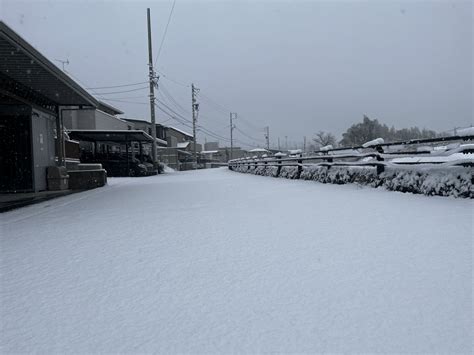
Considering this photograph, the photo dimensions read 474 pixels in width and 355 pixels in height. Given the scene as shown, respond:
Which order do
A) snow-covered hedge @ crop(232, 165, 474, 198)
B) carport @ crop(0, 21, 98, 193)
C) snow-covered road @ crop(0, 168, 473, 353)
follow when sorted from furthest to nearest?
carport @ crop(0, 21, 98, 193)
snow-covered hedge @ crop(232, 165, 474, 198)
snow-covered road @ crop(0, 168, 473, 353)

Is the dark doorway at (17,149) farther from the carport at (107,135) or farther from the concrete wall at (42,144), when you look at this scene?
the carport at (107,135)

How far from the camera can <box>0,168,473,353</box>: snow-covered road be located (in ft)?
5.32

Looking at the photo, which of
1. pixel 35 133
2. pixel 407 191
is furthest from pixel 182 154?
pixel 407 191

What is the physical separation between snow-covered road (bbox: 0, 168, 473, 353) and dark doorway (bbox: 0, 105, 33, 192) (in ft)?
24.3

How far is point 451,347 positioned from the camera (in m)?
1.51

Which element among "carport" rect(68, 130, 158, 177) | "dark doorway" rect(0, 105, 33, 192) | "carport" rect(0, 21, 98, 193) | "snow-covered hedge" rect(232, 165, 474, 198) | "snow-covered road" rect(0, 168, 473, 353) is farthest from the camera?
"carport" rect(68, 130, 158, 177)

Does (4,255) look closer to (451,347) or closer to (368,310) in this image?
(368,310)

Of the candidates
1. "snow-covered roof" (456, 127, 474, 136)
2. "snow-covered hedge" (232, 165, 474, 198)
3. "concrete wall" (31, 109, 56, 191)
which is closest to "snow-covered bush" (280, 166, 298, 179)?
"snow-covered hedge" (232, 165, 474, 198)

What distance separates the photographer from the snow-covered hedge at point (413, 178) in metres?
5.04

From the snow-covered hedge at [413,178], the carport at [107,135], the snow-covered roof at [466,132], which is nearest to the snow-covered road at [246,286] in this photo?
the snow-covered hedge at [413,178]

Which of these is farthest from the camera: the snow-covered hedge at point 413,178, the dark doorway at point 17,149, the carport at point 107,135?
the carport at point 107,135

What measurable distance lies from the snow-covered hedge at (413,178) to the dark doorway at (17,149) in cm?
926

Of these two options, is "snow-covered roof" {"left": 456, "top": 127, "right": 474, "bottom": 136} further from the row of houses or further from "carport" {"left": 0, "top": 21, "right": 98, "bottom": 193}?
"carport" {"left": 0, "top": 21, "right": 98, "bottom": 193}

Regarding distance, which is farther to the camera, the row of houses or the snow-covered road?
the row of houses
